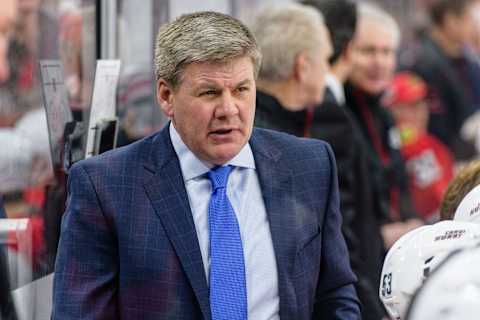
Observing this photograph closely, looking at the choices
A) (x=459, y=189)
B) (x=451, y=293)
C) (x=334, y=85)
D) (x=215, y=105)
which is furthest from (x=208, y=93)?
(x=334, y=85)

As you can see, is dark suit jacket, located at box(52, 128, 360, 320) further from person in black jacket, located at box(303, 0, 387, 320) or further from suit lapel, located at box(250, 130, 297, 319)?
person in black jacket, located at box(303, 0, 387, 320)

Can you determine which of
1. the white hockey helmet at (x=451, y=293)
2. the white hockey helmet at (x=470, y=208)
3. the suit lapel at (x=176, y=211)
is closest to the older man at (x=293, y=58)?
the white hockey helmet at (x=470, y=208)

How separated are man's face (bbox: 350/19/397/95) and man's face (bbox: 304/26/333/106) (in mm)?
1802

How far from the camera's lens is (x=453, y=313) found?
2.52 m

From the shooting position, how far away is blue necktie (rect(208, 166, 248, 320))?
11.6 feet

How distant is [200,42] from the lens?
3486mm

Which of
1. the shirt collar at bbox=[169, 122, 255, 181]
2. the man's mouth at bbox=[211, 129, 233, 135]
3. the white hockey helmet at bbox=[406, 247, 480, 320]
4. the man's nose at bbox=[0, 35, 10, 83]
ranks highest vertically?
the white hockey helmet at bbox=[406, 247, 480, 320]

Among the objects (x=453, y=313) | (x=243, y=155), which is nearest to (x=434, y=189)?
(x=243, y=155)

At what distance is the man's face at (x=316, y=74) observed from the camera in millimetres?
5621

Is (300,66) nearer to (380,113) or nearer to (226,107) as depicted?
(380,113)

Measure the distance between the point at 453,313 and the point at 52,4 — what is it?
265 centimetres

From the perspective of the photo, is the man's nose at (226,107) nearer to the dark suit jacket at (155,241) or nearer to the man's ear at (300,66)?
the dark suit jacket at (155,241)

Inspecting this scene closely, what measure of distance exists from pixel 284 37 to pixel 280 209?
2.08 meters

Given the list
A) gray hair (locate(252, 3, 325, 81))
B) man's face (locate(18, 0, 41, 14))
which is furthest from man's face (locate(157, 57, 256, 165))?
gray hair (locate(252, 3, 325, 81))
